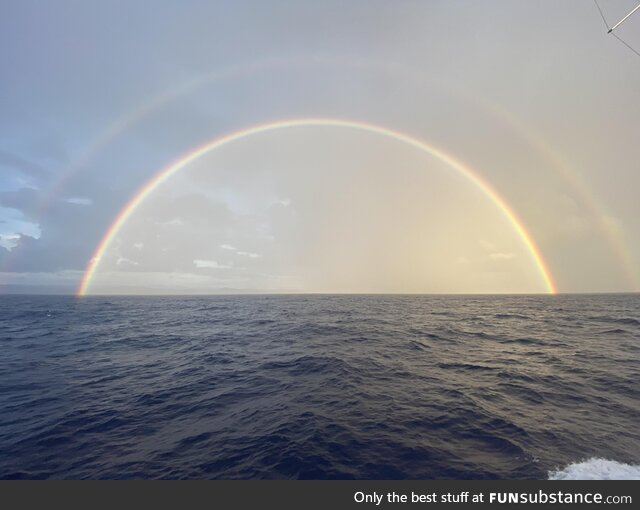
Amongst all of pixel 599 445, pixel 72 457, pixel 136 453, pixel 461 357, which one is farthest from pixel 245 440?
pixel 461 357

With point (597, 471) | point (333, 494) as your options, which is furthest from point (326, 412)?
point (597, 471)

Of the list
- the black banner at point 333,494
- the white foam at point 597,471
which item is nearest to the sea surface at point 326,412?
the white foam at point 597,471

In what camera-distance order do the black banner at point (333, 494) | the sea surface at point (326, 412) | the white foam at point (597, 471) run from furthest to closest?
the sea surface at point (326, 412), the white foam at point (597, 471), the black banner at point (333, 494)

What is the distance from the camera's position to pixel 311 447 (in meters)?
10.1

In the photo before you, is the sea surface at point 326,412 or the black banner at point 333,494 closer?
the black banner at point 333,494

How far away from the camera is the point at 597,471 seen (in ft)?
28.1

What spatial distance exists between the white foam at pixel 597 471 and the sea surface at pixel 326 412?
0.05m

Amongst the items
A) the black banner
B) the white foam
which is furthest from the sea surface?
the black banner

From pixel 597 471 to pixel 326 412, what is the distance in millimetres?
9023

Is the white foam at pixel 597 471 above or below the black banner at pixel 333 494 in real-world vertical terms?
above

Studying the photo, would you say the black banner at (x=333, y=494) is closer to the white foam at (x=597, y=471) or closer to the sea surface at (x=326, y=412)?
the white foam at (x=597, y=471)

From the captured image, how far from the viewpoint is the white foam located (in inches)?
325

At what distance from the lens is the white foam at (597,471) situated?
8258 mm

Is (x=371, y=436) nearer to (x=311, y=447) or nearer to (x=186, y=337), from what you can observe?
(x=311, y=447)
